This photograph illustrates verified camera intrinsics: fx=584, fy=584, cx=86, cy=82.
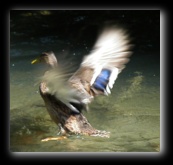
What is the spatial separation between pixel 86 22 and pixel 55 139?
6.07 feet

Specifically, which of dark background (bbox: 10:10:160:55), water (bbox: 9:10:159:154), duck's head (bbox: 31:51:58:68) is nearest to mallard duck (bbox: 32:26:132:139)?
duck's head (bbox: 31:51:58:68)

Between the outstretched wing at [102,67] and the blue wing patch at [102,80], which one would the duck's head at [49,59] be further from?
the blue wing patch at [102,80]

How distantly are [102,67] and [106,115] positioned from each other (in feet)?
2.52

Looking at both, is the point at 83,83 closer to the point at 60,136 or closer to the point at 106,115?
the point at 60,136

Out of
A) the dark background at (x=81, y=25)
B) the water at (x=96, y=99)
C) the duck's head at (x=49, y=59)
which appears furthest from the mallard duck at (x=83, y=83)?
the dark background at (x=81, y=25)

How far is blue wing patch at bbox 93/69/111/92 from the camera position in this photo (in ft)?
14.9

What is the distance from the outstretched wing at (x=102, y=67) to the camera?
4574 millimetres

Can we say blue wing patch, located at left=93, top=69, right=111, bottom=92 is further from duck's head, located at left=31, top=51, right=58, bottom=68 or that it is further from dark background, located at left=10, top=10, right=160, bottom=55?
dark background, located at left=10, top=10, right=160, bottom=55

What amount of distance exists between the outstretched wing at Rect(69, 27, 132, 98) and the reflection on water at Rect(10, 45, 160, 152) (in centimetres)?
40

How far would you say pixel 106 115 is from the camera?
5.24 m

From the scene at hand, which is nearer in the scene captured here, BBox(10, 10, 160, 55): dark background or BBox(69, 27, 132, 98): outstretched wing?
BBox(69, 27, 132, 98): outstretched wing

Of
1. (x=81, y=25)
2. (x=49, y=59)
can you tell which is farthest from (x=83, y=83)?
(x=81, y=25)

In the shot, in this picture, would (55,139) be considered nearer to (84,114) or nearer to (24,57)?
(84,114)
